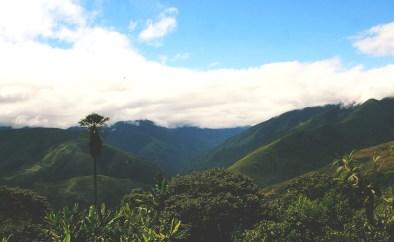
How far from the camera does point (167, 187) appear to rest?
339 ft

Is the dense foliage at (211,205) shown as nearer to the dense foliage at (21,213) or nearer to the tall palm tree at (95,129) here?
the tall palm tree at (95,129)

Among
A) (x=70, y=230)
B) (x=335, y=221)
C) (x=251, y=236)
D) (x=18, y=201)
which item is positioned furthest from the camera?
(x=18, y=201)

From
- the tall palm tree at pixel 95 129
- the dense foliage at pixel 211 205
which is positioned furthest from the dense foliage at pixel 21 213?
the dense foliage at pixel 211 205

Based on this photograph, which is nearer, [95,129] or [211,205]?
[211,205]

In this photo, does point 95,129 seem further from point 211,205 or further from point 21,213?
point 21,213

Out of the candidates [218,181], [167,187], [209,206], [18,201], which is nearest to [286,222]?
[209,206]

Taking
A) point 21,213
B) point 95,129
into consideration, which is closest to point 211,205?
point 95,129

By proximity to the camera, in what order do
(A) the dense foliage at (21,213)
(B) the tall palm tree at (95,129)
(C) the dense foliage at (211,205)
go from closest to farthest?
(C) the dense foliage at (211,205) < (B) the tall palm tree at (95,129) < (A) the dense foliage at (21,213)

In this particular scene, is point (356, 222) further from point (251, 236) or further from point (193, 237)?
point (193, 237)

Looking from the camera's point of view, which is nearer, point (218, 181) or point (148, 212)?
point (148, 212)

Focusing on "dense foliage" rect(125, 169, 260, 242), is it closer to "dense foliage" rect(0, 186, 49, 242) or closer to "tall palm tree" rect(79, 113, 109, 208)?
"tall palm tree" rect(79, 113, 109, 208)

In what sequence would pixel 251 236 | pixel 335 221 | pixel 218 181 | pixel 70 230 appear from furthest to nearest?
pixel 218 181
pixel 335 221
pixel 251 236
pixel 70 230

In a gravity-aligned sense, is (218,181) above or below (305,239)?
above

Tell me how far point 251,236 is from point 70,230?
25.6 meters
